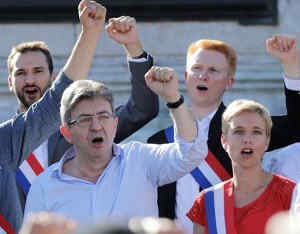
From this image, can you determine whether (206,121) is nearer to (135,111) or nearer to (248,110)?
(135,111)

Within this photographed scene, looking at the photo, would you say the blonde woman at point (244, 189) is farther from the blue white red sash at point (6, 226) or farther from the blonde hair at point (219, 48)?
the blue white red sash at point (6, 226)

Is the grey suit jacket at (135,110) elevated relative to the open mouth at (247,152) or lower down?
elevated

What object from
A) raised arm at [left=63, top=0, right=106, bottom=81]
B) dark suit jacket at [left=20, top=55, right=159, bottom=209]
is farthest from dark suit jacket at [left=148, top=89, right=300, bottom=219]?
raised arm at [left=63, top=0, right=106, bottom=81]

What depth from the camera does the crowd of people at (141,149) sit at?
4.00 m

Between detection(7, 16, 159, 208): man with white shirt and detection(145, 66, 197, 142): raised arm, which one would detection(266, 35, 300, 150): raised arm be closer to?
detection(7, 16, 159, 208): man with white shirt

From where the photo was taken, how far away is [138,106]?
4.66 meters

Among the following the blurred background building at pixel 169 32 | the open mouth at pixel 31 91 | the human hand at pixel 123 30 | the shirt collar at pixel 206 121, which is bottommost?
the shirt collar at pixel 206 121

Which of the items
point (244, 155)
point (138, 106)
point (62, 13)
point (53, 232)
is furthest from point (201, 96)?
point (53, 232)

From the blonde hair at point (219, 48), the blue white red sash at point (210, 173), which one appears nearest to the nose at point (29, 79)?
the blonde hair at point (219, 48)

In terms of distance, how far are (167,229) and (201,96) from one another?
2.71 meters

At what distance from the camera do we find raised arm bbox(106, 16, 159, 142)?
443 centimetres

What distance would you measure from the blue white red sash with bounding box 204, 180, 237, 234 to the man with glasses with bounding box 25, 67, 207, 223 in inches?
10.0

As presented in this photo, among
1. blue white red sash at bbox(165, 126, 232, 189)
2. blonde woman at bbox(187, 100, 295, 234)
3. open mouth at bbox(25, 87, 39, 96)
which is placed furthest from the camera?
open mouth at bbox(25, 87, 39, 96)

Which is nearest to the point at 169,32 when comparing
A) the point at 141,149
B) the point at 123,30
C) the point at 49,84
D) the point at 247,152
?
the point at 49,84
